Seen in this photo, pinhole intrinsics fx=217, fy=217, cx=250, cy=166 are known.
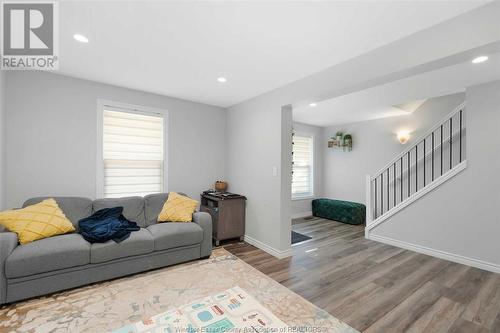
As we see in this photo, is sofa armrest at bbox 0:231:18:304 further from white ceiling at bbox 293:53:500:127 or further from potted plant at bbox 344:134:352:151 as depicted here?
potted plant at bbox 344:134:352:151

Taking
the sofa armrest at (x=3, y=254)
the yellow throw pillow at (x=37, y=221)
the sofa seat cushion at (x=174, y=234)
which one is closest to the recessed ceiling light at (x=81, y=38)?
the yellow throw pillow at (x=37, y=221)

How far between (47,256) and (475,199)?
523cm

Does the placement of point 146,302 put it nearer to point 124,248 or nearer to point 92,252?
point 124,248

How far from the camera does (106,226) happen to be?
8.72 ft

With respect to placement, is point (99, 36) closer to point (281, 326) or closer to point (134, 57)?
point (134, 57)

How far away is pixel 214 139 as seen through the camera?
4426 millimetres

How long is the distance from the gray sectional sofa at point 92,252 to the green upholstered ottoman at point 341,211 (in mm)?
3470

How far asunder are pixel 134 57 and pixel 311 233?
416 cm

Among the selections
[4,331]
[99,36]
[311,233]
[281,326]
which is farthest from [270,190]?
[4,331]

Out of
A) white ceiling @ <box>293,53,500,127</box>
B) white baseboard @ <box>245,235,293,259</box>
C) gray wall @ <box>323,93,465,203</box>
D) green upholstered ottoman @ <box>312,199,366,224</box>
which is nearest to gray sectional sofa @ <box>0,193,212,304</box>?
white baseboard @ <box>245,235,293,259</box>

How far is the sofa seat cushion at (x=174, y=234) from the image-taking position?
2.79 m

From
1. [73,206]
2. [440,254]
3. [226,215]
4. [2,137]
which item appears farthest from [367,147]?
[2,137]

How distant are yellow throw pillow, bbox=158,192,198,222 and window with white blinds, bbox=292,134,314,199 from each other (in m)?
3.22

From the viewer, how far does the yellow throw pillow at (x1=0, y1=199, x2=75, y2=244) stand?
2299 millimetres
